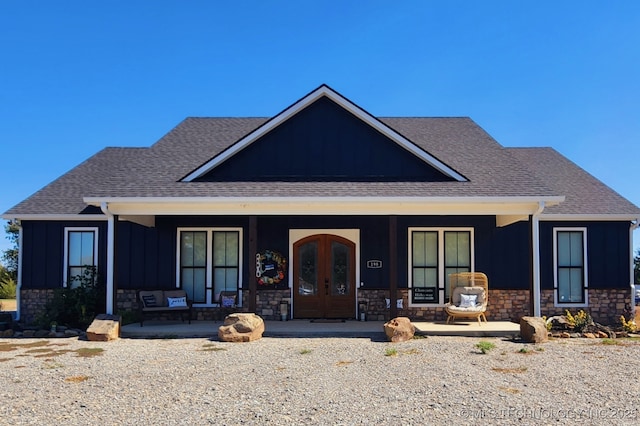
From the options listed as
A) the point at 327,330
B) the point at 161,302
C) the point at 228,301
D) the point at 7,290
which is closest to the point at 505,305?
the point at 327,330

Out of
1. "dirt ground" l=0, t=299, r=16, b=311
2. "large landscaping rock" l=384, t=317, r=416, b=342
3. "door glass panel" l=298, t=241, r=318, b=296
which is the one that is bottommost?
"dirt ground" l=0, t=299, r=16, b=311

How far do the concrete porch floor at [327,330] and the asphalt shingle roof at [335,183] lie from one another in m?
2.81

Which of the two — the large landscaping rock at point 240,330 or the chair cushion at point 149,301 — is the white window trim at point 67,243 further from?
the large landscaping rock at point 240,330

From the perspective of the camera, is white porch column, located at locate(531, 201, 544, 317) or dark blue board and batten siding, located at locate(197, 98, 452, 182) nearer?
white porch column, located at locate(531, 201, 544, 317)

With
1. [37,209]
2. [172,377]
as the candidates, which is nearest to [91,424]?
[172,377]

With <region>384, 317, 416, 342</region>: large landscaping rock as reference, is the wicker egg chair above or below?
above

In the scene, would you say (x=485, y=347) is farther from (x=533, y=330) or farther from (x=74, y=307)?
(x=74, y=307)

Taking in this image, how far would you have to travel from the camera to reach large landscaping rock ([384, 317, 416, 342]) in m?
10.9

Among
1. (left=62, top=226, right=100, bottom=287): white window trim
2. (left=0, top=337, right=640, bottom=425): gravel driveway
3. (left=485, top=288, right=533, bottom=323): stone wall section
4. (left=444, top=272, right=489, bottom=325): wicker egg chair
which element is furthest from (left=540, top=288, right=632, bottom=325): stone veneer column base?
(left=62, top=226, right=100, bottom=287): white window trim

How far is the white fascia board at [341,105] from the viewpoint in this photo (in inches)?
510

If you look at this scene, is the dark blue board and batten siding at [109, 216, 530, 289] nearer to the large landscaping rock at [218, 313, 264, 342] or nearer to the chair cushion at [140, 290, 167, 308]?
the chair cushion at [140, 290, 167, 308]

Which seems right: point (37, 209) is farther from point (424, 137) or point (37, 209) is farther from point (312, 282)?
point (424, 137)

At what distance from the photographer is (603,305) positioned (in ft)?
46.8

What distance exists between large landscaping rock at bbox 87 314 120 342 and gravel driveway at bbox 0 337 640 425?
0.71ft
